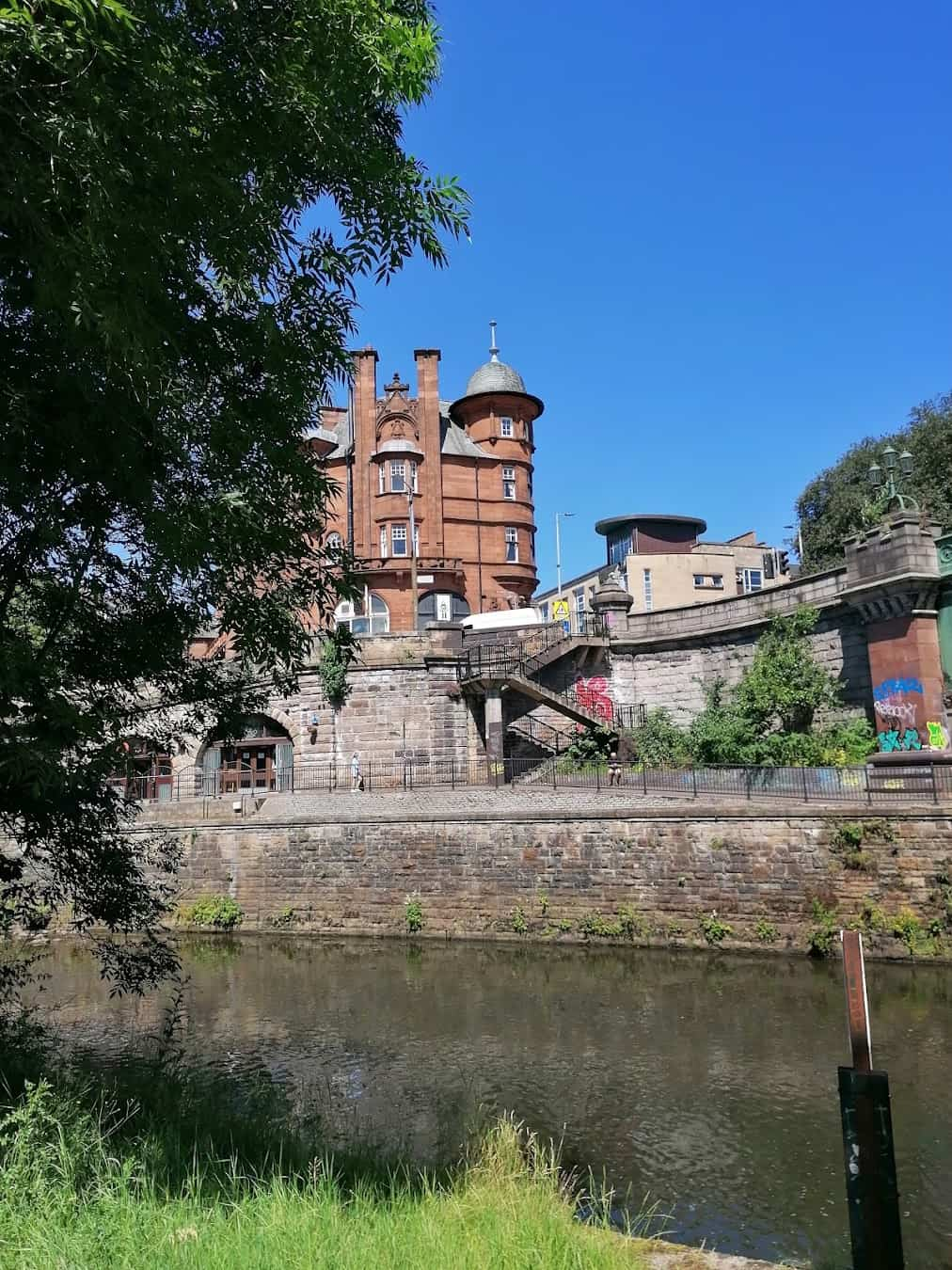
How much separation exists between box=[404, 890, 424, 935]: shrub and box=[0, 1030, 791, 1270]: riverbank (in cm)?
1489

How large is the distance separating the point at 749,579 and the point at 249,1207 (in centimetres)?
5010

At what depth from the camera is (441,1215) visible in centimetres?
553

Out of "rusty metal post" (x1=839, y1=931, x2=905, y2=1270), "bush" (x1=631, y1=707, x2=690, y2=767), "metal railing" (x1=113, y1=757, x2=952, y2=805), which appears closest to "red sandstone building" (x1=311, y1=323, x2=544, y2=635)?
"metal railing" (x1=113, y1=757, x2=952, y2=805)

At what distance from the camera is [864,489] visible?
37.1 m

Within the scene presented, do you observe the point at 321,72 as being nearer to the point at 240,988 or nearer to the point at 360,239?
the point at 360,239

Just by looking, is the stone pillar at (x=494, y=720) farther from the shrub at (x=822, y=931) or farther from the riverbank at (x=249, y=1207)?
the riverbank at (x=249, y=1207)

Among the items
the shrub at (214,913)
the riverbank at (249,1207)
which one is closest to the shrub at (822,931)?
the riverbank at (249,1207)

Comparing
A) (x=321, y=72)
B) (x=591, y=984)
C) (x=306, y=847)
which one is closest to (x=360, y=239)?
(x=321, y=72)

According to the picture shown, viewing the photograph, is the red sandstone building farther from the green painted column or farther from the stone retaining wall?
the green painted column

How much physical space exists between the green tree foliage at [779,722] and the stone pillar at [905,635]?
1238mm

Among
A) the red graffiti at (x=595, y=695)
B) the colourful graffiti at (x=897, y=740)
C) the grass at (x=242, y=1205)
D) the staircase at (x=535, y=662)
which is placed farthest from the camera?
the red graffiti at (x=595, y=695)

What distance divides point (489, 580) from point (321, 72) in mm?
36565

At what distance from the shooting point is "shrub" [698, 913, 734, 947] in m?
18.7

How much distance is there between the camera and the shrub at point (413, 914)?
870 inches
